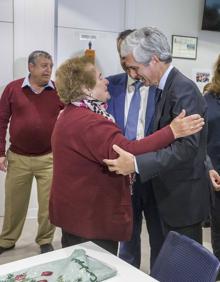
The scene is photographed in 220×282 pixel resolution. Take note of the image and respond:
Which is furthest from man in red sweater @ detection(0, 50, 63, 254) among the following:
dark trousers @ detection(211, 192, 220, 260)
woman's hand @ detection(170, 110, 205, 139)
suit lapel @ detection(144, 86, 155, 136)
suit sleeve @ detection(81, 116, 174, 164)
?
woman's hand @ detection(170, 110, 205, 139)

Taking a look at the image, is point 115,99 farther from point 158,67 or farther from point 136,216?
point 136,216

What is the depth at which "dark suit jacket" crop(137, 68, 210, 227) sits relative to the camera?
1686mm

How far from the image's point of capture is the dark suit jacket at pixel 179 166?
1686mm

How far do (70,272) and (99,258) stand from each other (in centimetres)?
20

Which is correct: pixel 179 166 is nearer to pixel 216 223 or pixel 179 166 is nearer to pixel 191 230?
pixel 191 230

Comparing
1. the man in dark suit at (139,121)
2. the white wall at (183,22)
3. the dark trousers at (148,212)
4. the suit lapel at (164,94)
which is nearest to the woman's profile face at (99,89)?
the suit lapel at (164,94)

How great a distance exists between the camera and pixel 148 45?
1.77 m

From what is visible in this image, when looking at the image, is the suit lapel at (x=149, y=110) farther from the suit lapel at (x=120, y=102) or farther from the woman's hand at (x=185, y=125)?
the woman's hand at (x=185, y=125)

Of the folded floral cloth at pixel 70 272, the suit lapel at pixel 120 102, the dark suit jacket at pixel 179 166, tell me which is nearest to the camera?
the folded floral cloth at pixel 70 272

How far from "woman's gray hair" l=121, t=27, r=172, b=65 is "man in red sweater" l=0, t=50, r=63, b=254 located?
1424mm

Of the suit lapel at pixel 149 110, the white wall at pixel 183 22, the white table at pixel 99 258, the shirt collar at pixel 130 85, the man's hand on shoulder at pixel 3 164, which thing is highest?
the white wall at pixel 183 22

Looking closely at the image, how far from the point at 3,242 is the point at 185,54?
2.66m

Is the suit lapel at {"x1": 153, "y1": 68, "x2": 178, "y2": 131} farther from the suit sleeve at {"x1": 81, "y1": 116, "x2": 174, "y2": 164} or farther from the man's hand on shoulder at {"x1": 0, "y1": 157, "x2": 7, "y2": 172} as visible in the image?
the man's hand on shoulder at {"x1": 0, "y1": 157, "x2": 7, "y2": 172}

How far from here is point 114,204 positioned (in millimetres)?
1687
